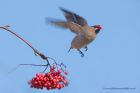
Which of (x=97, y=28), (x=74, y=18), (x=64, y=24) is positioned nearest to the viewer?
(x=74, y=18)

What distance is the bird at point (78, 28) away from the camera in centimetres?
618

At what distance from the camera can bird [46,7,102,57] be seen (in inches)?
243

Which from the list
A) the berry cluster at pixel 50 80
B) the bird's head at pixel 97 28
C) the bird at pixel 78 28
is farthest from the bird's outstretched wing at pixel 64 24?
the berry cluster at pixel 50 80

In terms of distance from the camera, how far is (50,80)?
16.5 feet

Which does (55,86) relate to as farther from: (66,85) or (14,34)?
(14,34)

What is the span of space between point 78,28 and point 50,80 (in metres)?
1.64

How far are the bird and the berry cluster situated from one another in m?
1.17

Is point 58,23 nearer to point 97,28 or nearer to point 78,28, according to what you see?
point 78,28

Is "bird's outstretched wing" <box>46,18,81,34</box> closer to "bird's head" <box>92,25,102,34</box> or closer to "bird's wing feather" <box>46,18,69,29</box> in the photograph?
"bird's wing feather" <box>46,18,69,29</box>

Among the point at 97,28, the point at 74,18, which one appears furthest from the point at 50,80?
the point at 97,28

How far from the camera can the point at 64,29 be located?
249 inches

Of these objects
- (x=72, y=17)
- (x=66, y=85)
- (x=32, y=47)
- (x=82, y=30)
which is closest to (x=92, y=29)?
(x=82, y=30)

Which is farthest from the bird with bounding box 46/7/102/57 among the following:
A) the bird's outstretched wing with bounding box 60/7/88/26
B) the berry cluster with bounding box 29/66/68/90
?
the berry cluster with bounding box 29/66/68/90

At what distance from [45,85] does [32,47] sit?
880mm
